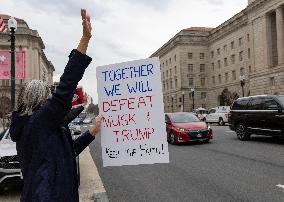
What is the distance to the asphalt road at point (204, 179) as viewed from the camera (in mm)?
7133

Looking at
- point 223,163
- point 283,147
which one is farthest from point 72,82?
point 283,147

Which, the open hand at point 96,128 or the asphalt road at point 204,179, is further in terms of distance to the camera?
the asphalt road at point 204,179

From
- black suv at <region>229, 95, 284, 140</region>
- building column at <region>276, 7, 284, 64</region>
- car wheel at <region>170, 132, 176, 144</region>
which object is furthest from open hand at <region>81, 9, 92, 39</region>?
building column at <region>276, 7, 284, 64</region>

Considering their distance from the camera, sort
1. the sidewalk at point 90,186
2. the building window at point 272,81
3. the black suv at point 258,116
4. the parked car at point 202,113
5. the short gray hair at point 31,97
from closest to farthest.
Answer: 1. the short gray hair at point 31,97
2. the sidewalk at point 90,186
3. the black suv at point 258,116
4. the parked car at point 202,113
5. the building window at point 272,81

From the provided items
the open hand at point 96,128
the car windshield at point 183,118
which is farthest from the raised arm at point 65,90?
the car windshield at point 183,118

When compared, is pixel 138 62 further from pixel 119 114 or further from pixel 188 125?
pixel 188 125

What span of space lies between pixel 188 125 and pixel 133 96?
1391cm

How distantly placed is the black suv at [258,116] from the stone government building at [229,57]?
40121mm

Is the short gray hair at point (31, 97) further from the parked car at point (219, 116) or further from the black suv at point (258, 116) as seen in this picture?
the parked car at point (219, 116)

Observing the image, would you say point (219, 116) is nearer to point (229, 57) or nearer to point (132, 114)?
point (132, 114)

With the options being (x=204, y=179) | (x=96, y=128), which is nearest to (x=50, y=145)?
(x=96, y=128)

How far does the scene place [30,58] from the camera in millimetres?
82750

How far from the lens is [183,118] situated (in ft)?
61.4

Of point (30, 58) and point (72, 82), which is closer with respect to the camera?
point (72, 82)
